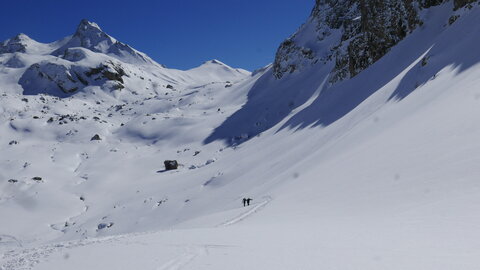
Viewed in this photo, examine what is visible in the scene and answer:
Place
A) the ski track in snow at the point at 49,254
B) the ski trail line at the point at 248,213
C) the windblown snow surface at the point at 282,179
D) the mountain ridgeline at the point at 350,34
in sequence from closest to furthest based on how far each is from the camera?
the ski track in snow at the point at 49,254 < the windblown snow surface at the point at 282,179 < the ski trail line at the point at 248,213 < the mountain ridgeline at the point at 350,34

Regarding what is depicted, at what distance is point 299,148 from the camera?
30844 mm

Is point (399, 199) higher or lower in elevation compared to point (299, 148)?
lower

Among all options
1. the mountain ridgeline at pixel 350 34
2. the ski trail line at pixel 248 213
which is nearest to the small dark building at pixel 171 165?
the mountain ridgeline at pixel 350 34

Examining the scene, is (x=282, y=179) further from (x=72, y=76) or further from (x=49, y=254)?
(x=72, y=76)

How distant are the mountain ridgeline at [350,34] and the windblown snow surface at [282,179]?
9.59ft

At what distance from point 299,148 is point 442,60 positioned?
40.5ft

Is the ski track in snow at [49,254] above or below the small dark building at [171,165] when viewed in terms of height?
below

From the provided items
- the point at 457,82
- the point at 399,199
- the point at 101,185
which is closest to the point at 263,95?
the point at 101,185

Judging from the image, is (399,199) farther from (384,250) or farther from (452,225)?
(384,250)

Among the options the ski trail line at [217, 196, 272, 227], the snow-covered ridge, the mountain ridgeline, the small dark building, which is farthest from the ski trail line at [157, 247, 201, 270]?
the snow-covered ridge

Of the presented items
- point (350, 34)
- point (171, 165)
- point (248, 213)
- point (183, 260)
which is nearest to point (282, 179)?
point (248, 213)

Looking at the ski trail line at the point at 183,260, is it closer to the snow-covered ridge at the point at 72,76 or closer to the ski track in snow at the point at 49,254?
the ski track in snow at the point at 49,254

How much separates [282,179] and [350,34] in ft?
132

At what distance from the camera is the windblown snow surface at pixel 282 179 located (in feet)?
31.6
